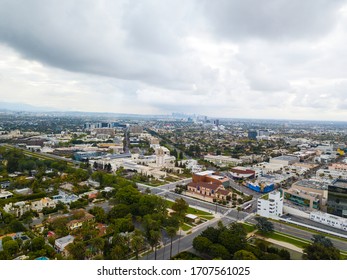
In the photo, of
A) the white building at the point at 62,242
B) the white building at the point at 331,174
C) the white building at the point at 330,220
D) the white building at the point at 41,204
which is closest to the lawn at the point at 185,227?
the white building at the point at 62,242

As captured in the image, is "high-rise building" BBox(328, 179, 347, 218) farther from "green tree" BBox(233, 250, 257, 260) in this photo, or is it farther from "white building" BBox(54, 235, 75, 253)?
"white building" BBox(54, 235, 75, 253)

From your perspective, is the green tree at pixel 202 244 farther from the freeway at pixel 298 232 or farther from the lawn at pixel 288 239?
the freeway at pixel 298 232

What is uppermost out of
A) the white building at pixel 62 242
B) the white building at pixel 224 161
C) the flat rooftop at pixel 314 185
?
the flat rooftop at pixel 314 185

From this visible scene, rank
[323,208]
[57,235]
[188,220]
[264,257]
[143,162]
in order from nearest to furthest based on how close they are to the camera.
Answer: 1. [264,257]
2. [57,235]
3. [188,220]
4. [323,208]
5. [143,162]

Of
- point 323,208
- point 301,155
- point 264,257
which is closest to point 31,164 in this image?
point 264,257

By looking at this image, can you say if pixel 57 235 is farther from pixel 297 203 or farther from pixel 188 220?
pixel 297 203

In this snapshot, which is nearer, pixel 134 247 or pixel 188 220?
pixel 134 247

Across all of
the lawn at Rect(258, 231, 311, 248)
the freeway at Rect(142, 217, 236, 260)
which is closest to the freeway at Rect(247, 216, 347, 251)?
the lawn at Rect(258, 231, 311, 248)
